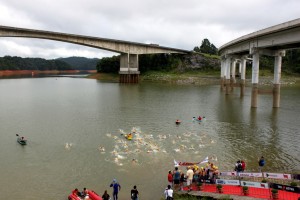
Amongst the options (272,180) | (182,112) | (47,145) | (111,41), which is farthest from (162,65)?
(272,180)

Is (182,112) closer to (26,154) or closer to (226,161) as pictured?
(226,161)

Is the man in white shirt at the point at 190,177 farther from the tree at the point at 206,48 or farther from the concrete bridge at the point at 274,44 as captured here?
the tree at the point at 206,48

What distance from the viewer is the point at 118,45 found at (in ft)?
381

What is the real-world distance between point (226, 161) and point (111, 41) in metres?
93.5

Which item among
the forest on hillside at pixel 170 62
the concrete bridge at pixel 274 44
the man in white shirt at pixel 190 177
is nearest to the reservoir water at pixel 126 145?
the man in white shirt at pixel 190 177

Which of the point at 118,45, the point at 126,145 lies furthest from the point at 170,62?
the point at 126,145

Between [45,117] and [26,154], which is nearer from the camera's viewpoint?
[26,154]

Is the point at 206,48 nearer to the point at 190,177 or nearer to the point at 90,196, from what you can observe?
the point at 190,177

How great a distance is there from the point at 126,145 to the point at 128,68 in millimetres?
89807

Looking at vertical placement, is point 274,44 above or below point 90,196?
above

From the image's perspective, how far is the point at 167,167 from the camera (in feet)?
Result: 85.1

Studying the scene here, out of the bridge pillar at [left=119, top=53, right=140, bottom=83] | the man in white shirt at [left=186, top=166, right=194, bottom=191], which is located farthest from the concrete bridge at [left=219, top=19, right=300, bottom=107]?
the bridge pillar at [left=119, top=53, right=140, bottom=83]

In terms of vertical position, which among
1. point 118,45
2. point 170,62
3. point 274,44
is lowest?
Result: point 274,44

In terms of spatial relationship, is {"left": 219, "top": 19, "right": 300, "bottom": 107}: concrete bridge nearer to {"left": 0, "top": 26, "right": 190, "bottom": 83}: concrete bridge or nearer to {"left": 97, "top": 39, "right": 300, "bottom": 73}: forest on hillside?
{"left": 0, "top": 26, "right": 190, "bottom": 83}: concrete bridge
